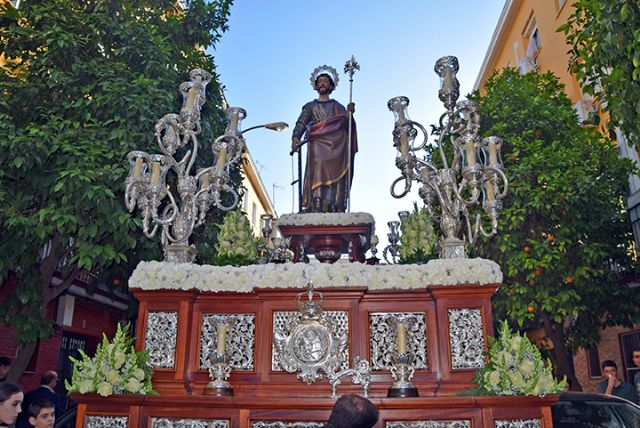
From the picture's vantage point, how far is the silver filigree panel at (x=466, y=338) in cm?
539

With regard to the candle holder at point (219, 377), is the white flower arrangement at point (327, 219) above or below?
above

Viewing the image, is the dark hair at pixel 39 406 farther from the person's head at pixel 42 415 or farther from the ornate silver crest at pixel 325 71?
the ornate silver crest at pixel 325 71

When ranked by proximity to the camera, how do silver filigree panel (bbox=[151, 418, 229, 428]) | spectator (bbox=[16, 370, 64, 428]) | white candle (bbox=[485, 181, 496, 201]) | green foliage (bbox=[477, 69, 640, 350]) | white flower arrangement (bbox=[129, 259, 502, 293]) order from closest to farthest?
silver filigree panel (bbox=[151, 418, 229, 428]), white flower arrangement (bbox=[129, 259, 502, 293]), white candle (bbox=[485, 181, 496, 201]), spectator (bbox=[16, 370, 64, 428]), green foliage (bbox=[477, 69, 640, 350])

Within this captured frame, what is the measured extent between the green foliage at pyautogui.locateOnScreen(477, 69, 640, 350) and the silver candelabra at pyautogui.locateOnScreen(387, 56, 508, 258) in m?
5.85

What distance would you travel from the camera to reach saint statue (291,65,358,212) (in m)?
7.98

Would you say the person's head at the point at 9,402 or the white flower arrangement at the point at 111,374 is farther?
the white flower arrangement at the point at 111,374

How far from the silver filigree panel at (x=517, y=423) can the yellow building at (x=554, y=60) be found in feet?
28.8

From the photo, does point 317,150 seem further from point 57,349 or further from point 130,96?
point 57,349

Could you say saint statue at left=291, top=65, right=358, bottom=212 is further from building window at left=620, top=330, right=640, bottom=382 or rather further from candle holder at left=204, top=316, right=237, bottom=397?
building window at left=620, top=330, right=640, bottom=382

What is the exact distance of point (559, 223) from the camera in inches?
483

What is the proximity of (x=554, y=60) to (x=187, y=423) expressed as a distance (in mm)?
19642

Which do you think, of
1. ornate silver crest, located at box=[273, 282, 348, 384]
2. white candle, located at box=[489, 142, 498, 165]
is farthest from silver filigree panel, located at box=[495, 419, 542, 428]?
white candle, located at box=[489, 142, 498, 165]

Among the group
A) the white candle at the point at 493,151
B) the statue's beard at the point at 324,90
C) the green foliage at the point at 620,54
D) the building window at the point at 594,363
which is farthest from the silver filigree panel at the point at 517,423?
the building window at the point at 594,363

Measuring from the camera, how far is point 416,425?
15.3 ft
